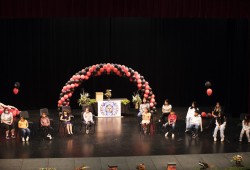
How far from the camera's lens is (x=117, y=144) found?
1647 centimetres

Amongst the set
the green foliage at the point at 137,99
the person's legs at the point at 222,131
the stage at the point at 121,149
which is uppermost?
the green foliage at the point at 137,99

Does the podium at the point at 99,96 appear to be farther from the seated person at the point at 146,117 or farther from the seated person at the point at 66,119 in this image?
the seated person at the point at 146,117

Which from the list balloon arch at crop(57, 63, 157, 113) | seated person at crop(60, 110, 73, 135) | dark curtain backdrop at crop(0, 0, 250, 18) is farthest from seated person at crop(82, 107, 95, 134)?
dark curtain backdrop at crop(0, 0, 250, 18)

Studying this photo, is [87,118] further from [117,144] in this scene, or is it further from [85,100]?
[85,100]

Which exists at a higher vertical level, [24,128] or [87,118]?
[87,118]

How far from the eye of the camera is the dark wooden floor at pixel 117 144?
50.7 ft

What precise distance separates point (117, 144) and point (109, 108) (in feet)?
12.7

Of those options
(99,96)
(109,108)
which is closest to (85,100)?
(99,96)

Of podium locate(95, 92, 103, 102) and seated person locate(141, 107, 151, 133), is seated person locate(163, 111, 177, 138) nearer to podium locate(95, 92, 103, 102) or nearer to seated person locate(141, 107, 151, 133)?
seated person locate(141, 107, 151, 133)

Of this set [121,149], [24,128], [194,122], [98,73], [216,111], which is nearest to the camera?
[121,149]

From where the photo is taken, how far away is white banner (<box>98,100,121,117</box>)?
20.1 meters

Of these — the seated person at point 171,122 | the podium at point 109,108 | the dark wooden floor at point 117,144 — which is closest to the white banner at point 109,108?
the podium at point 109,108

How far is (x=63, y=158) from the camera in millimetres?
14836

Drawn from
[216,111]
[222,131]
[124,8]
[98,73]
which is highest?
[124,8]
